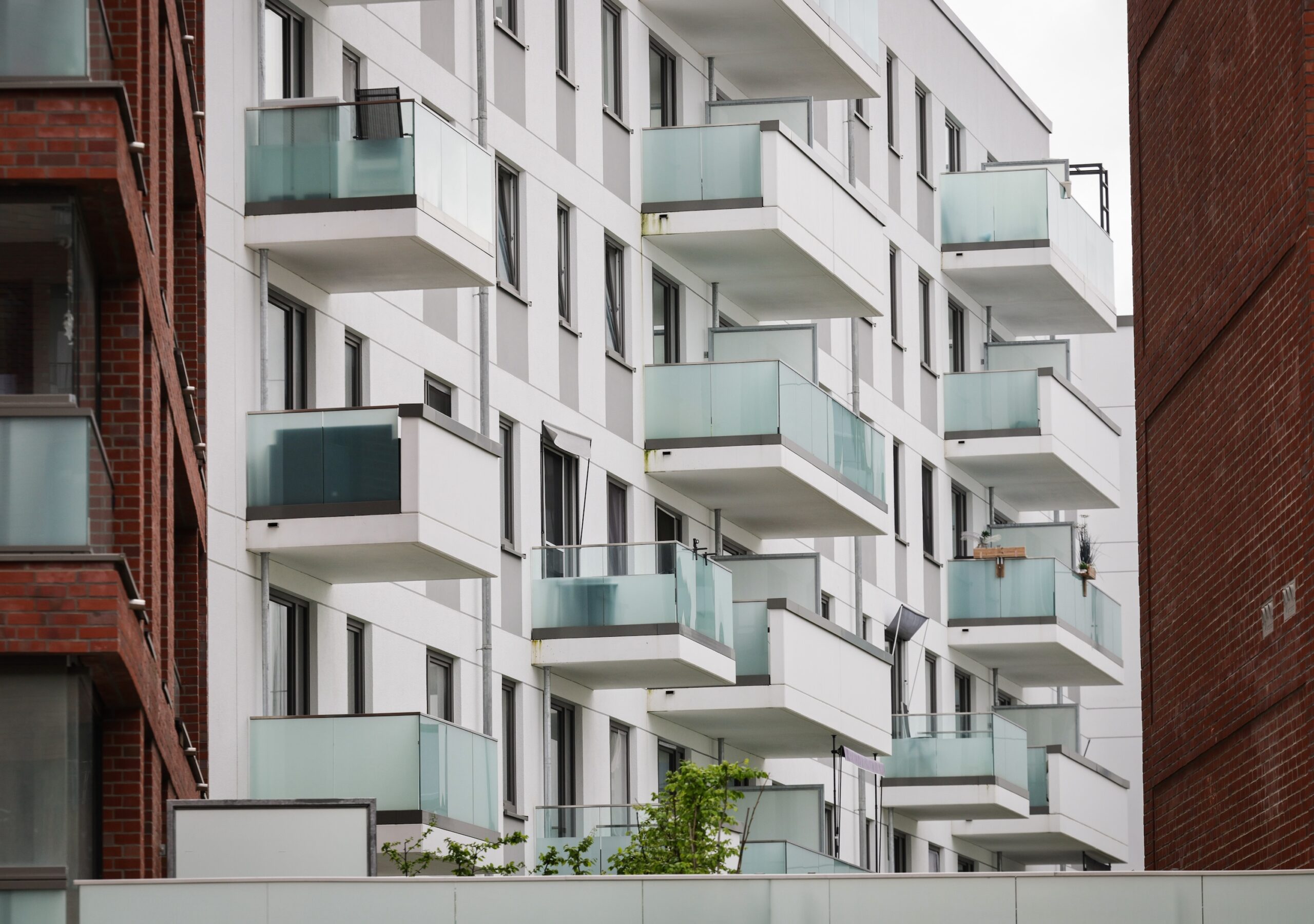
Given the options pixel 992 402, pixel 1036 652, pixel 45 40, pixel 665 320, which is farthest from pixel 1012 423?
pixel 45 40

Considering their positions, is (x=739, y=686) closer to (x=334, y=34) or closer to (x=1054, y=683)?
(x=334, y=34)

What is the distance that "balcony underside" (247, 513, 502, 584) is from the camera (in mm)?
28469

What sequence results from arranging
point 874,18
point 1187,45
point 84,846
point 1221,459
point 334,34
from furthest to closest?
1. point 874,18
2. point 334,34
3. point 1187,45
4. point 1221,459
5. point 84,846

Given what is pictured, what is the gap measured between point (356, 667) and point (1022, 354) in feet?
77.9

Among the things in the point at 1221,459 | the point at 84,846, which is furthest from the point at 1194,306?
the point at 84,846

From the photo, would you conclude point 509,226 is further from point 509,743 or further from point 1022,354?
point 1022,354

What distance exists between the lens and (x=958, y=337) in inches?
2002

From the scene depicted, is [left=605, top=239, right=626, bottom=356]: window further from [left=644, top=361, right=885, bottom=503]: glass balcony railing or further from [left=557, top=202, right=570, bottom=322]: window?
[left=557, top=202, right=570, bottom=322]: window

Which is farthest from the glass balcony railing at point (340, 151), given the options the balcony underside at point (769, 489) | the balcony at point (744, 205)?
the balcony underside at point (769, 489)

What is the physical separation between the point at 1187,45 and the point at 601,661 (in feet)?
34.8

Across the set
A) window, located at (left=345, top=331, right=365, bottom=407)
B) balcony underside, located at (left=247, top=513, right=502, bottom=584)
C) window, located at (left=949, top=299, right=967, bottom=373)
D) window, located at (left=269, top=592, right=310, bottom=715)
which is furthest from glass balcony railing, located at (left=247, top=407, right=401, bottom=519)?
window, located at (left=949, top=299, right=967, bottom=373)

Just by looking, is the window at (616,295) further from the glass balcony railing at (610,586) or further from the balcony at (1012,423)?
the balcony at (1012,423)

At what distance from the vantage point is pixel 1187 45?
26562mm

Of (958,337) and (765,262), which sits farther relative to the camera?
(958,337)
